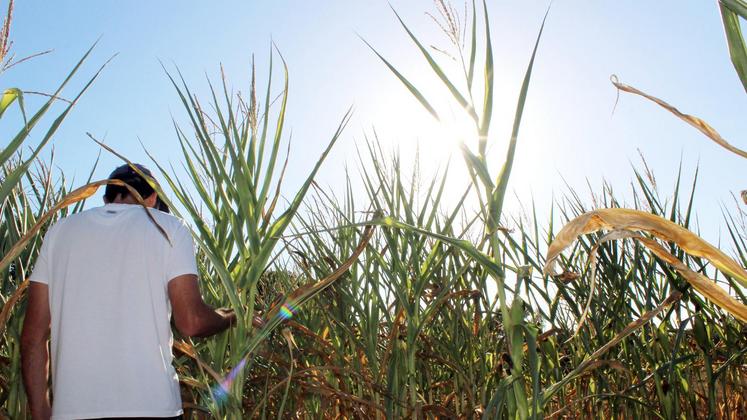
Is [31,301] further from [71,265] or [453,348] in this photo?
[453,348]

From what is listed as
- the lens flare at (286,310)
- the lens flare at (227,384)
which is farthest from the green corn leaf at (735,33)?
the lens flare at (227,384)

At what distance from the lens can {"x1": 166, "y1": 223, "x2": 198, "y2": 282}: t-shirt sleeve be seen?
163cm

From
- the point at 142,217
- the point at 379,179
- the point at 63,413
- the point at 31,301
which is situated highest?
the point at 379,179

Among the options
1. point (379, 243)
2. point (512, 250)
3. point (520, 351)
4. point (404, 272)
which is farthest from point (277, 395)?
point (520, 351)

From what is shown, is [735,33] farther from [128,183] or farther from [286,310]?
[128,183]

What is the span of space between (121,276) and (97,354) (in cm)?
19

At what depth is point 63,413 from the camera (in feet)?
5.01

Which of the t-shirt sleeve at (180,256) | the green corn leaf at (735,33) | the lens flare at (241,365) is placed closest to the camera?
the green corn leaf at (735,33)

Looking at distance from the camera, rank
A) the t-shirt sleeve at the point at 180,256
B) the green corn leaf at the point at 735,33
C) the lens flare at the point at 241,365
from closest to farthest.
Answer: the green corn leaf at the point at 735,33, the lens flare at the point at 241,365, the t-shirt sleeve at the point at 180,256

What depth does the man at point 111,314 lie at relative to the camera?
153 cm

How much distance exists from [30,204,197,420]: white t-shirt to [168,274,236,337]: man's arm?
25 millimetres

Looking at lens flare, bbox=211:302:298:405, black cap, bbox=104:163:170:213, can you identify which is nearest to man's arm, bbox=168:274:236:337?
lens flare, bbox=211:302:298:405

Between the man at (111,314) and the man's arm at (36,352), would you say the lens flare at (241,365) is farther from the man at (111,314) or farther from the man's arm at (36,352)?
the man's arm at (36,352)

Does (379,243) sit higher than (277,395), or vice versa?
(379,243)
